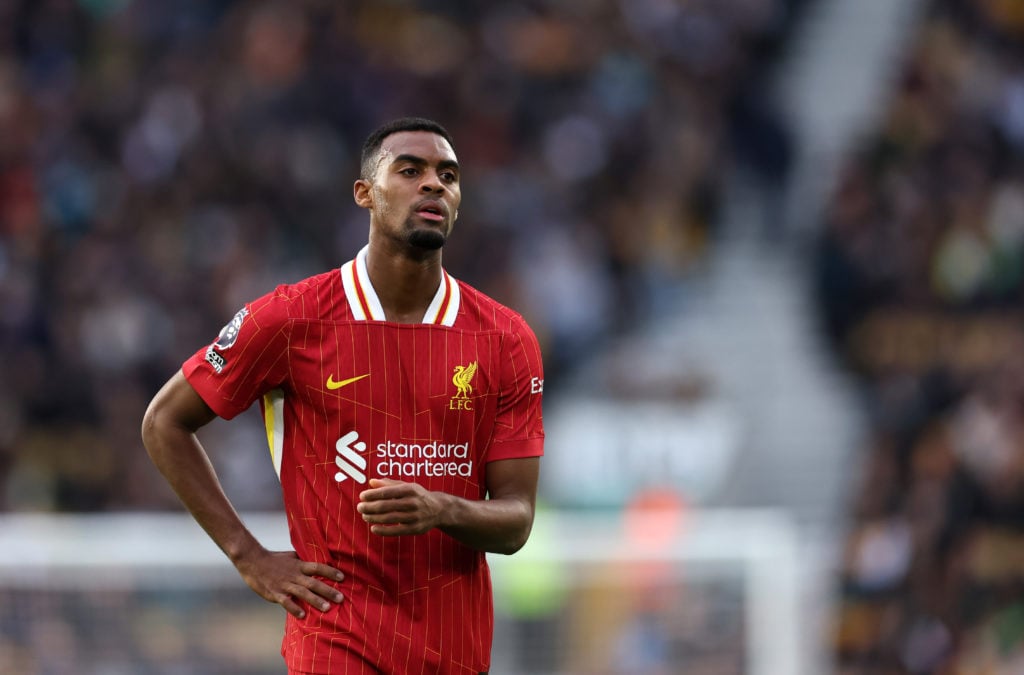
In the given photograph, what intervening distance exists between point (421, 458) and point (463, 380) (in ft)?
0.90

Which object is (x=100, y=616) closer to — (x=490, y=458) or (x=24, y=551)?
(x=24, y=551)

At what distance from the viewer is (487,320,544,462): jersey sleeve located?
5.09 metres

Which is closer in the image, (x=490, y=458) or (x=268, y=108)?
(x=490, y=458)

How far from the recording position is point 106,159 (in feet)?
47.1

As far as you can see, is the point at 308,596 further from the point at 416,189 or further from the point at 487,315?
the point at 416,189

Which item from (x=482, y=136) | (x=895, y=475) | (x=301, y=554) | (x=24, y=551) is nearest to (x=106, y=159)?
(x=482, y=136)

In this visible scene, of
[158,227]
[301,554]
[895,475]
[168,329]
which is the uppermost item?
[158,227]

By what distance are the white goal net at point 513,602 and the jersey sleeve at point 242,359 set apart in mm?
4929

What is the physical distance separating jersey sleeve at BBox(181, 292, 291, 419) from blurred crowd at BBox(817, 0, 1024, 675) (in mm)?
7188

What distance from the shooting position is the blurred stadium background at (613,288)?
34.4 ft

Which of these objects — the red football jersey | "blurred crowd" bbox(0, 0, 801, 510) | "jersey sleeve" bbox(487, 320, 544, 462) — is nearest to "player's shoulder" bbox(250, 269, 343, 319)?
the red football jersey

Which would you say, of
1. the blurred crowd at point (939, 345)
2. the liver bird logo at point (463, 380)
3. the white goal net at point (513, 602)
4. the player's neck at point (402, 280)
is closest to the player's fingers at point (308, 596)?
the liver bird logo at point (463, 380)

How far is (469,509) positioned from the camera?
473 cm

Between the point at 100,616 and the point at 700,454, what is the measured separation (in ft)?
19.3
